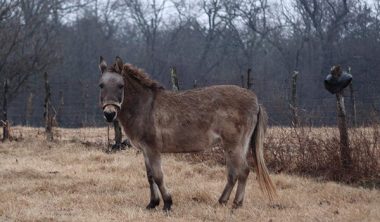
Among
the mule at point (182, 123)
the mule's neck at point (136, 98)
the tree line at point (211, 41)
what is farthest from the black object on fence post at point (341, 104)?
the tree line at point (211, 41)

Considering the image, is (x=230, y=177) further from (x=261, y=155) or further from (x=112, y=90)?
(x=112, y=90)

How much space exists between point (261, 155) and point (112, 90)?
2303 mm

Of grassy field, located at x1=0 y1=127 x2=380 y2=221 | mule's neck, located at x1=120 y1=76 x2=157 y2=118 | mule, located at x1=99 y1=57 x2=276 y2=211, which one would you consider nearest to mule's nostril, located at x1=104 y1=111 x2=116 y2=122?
mule, located at x1=99 y1=57 x2=276 y2=211

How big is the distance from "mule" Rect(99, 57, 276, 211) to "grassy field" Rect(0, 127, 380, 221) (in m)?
0.45

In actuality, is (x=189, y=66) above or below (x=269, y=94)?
above

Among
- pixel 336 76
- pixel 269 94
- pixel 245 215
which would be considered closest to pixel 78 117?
pixel 269 94

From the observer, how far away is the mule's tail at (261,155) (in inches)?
301

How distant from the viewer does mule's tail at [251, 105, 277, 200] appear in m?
7.65

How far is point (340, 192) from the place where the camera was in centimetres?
836

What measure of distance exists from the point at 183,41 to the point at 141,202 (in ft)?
136

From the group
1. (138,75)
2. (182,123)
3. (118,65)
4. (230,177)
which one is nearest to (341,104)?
(230,177)

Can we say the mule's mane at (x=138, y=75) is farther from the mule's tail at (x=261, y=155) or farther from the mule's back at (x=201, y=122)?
the mule's tail at (x=261, y=155)

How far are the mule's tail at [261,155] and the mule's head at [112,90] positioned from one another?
78.5 inches

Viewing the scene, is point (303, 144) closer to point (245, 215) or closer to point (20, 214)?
point (245, 215)
